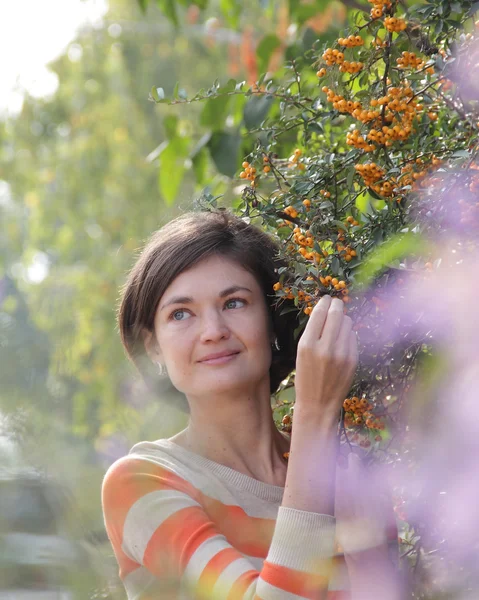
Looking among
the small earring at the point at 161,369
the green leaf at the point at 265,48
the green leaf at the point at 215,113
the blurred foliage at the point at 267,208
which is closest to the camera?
the blurred foliage at the point at 267,208

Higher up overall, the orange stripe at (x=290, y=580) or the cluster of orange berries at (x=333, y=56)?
the cluster of orange berries at (x=333, y=56)

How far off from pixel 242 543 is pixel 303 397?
28cm

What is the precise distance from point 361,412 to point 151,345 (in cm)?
44

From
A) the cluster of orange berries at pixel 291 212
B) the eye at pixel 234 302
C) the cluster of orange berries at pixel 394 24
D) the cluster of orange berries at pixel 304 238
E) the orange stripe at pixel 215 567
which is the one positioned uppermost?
the cluster of orange berries at pixel 394 24

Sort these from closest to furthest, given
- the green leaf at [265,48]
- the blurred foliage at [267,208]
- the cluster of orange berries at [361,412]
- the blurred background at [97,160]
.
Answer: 1. the blurred foliage at [267,208]
2. the cluster of orange berries at [361,412]
3. the green leaf at [265,48]
4. the blurred background at [97,160]

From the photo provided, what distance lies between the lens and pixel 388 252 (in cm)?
84

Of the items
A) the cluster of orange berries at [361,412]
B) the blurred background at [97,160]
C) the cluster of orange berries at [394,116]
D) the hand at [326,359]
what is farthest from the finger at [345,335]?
the blurred background at [97,160]

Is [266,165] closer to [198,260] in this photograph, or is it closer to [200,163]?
[198,260]

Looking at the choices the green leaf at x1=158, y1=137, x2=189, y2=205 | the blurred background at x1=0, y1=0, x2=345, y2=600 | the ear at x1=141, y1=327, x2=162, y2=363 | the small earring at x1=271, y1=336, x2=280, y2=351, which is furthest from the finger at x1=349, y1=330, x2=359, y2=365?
the blurred background at x1=0, y1=0, x2=345, y2=600

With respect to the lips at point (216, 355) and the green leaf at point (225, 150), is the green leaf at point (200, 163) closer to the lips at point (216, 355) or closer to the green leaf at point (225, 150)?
the green leaf at point (225, 150)

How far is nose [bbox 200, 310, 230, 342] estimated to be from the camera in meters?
1.21

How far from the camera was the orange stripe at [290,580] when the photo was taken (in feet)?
3.06

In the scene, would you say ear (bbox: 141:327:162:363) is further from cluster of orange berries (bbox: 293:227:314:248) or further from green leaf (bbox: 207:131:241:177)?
green leaf (bbox: 207:131:241:177)

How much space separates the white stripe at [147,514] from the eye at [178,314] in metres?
0.28
